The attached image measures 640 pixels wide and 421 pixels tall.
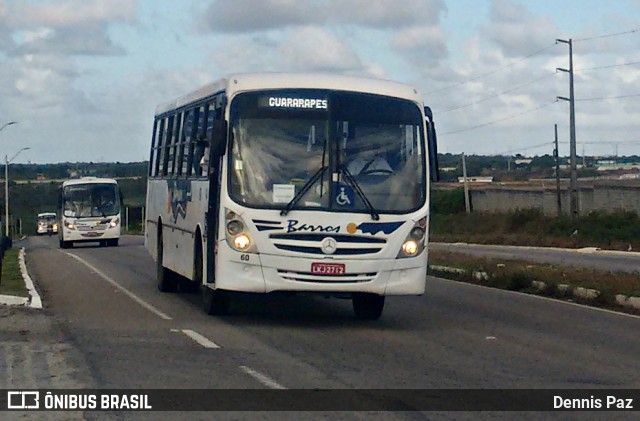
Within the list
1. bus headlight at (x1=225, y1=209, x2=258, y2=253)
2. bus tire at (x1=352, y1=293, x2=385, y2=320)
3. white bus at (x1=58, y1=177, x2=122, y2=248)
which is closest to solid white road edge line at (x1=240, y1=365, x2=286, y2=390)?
bus headlight at (x1=225, y1=209, x2=258, y2=253)

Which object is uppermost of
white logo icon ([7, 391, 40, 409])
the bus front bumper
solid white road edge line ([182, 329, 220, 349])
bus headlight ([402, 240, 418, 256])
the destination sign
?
the destination sign

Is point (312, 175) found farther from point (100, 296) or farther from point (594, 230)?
point (594, 230)

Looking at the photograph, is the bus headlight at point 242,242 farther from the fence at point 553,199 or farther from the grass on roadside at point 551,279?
the fence at point 553,199

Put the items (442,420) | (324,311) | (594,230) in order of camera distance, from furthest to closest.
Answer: (594,230), (324,311), (442,420)

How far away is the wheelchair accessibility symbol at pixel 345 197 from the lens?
14273 millimetres

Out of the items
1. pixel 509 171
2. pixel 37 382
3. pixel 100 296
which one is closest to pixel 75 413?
pixel 37 382

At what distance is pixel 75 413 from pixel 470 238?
45.9 metres

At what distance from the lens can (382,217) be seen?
47.0ft

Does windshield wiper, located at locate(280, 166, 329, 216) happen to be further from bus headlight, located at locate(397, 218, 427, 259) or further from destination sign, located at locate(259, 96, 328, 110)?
bus headlight, located at locate(397, 218, 427, 259)

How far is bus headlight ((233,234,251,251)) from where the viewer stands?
1416cm

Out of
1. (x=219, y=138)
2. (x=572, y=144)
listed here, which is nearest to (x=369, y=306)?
(x=219, y=138)

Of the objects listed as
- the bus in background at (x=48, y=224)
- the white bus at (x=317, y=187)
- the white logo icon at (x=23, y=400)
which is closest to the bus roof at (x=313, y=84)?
the white bus at (x=317, y=187)

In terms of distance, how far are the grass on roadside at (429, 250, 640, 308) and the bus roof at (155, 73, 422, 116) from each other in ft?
19.0

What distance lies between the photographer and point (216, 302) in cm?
1569
